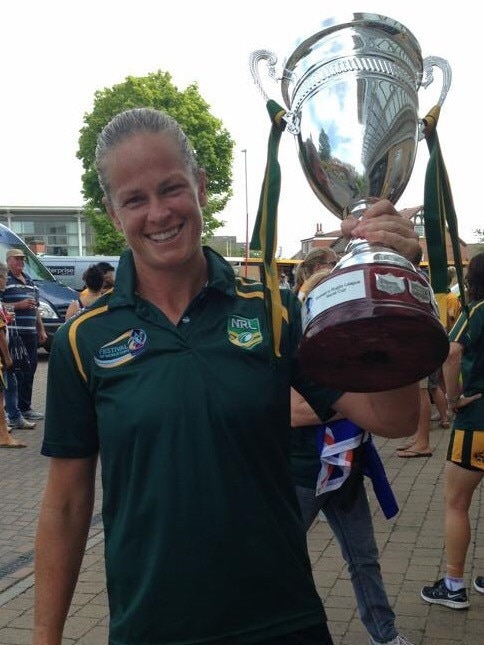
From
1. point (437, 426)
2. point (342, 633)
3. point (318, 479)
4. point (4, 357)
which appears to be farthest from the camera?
point (437, 426)

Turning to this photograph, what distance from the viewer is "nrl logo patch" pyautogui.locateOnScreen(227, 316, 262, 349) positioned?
2000 millimetres

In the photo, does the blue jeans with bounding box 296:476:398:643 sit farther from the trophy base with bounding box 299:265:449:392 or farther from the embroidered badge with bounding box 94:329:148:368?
the trophy base with bounding box 299:265:449:392

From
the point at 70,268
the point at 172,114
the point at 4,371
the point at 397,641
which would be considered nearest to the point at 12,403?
the point at 4,371

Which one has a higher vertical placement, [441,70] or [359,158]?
[441,70]

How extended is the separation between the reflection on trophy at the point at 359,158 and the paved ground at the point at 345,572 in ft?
9.79

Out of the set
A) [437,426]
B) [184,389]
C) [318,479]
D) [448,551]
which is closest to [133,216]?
[184,389]

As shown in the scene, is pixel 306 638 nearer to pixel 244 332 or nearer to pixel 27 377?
pixel 244 332

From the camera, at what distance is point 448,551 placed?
4727 millimetres

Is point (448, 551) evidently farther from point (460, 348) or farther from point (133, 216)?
point (133, 216)

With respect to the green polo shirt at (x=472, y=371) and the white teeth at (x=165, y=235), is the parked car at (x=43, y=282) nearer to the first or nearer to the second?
the green polo shirt at (x=472, y=371)

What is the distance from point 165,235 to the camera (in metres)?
2.03

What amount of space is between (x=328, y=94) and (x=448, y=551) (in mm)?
3345

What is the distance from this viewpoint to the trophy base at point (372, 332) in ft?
5.37

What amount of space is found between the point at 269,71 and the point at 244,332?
702mm
